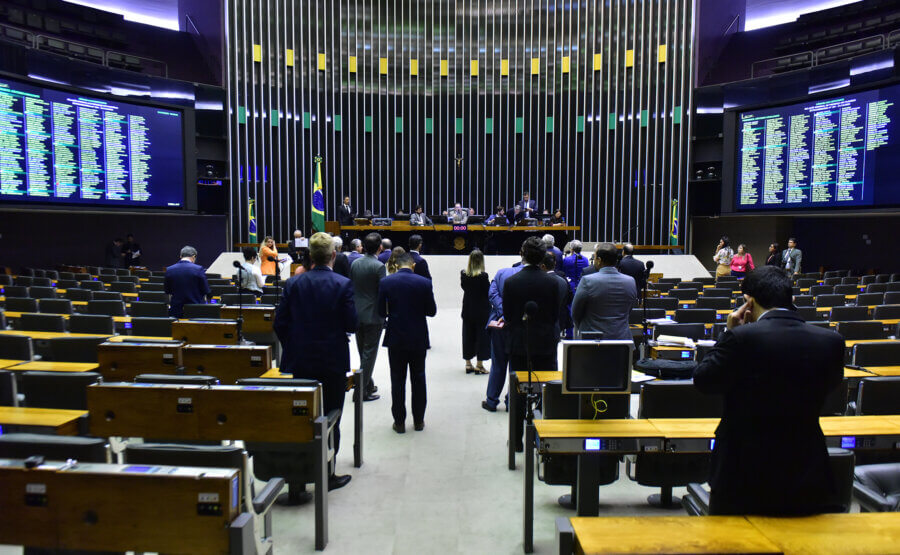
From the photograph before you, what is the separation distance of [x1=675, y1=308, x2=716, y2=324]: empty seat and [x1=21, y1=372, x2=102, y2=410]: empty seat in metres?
5.22

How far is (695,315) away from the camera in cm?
634

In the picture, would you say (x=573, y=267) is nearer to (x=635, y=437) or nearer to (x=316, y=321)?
(x=316, y=321)

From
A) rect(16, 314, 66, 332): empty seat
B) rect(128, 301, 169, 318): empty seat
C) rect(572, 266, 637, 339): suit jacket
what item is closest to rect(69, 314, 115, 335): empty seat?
rect(16, 314, 66, 332): empty seat

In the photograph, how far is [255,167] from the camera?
704 inches

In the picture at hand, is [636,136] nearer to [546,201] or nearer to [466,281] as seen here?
[546,201]

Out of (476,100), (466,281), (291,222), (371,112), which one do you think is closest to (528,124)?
(476,100)

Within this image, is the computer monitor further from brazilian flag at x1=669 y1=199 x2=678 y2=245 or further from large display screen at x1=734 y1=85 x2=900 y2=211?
brazilian flag at x1=669 y1=199 x2=678 y2=245

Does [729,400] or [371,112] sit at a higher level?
[371,112]

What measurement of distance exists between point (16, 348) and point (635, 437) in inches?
169

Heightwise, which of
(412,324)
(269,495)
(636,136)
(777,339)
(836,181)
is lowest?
(269,495)

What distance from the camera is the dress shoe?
3725 mm

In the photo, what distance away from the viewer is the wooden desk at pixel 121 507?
5.70 feet

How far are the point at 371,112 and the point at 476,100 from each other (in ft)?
10.8

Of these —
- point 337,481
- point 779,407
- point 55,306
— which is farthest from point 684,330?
point 55,306
